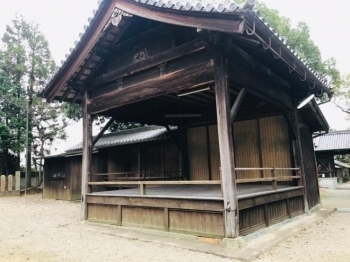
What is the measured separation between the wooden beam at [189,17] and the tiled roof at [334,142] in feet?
64.1

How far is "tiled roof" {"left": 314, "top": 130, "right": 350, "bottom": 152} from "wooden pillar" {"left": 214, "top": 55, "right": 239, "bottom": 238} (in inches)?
743

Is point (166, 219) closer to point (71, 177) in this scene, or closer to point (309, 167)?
point (309, 167)

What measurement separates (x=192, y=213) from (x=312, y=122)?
249 inches

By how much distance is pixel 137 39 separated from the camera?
21.1 ft

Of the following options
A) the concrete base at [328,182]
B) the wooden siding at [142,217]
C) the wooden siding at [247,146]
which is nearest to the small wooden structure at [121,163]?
the wooden siding at [247,146]

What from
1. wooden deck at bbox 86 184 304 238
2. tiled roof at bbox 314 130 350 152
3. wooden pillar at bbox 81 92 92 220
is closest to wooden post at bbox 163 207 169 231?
wooden deck at bbox 86 184 304 238

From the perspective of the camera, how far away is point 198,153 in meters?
9.95

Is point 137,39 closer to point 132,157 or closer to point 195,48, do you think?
point 195,48

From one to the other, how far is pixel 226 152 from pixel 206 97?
330cm

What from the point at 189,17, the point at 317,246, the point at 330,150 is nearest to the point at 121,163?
the point at 189,17

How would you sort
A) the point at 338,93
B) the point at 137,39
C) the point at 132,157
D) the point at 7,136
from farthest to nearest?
the point at 338,93 → the point at 7,136 → the point at 132,157 → the point at 137,39

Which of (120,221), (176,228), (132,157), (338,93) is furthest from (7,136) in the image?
(338,93)

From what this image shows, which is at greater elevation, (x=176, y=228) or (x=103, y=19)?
(x=103, y=19)

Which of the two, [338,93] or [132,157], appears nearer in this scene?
[132,157]
